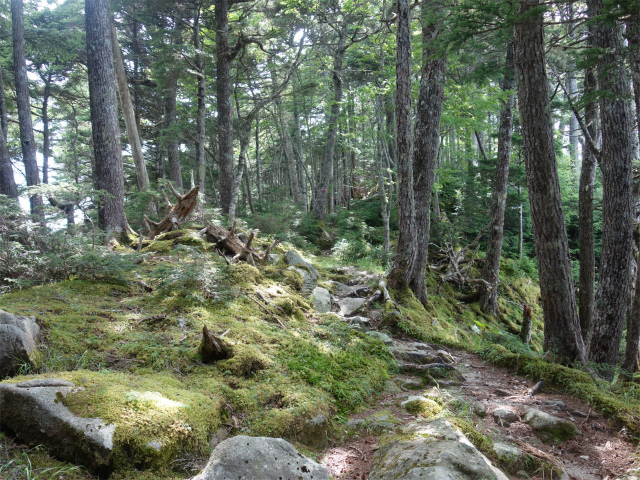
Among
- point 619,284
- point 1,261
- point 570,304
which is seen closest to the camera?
point 1,261

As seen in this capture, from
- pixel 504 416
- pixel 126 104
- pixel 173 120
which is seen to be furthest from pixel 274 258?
pixel 173 120

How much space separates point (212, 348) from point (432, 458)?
236 cm

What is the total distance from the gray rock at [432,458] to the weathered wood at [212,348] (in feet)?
6.13

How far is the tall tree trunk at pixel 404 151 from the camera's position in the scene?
25.7ft

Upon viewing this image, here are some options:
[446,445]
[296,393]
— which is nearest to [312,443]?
A: [296,393]

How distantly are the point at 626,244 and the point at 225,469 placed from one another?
736cm

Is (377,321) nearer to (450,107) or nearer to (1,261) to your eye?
(1,261)

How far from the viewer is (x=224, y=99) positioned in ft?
39.5

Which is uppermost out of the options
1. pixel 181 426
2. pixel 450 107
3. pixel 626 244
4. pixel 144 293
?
pixel 450 107

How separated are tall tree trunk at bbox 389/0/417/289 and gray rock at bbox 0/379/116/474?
7.08m

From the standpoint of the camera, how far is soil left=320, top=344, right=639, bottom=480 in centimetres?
314

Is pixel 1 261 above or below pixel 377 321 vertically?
above

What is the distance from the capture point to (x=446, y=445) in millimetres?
2693

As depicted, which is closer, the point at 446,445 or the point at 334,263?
the point at 446,445
